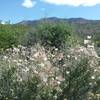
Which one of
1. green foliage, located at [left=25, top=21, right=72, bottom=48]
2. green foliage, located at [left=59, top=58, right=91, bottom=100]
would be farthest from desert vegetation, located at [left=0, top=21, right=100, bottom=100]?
green foliage, located at [left=25, top=21, right=72, bottom=48]

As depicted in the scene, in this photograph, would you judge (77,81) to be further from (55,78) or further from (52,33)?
(52,33)

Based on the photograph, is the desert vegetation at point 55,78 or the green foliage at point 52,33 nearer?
the desert vegetation at point 55,78

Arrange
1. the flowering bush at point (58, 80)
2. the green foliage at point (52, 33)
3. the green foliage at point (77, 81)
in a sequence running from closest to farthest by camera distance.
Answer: the flowering bush at point (58, 80), the green foliage at point (77, 81), the green foliage at point (52, 33)

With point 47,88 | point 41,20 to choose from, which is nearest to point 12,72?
point 47,88

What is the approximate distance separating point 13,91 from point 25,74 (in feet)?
1.26

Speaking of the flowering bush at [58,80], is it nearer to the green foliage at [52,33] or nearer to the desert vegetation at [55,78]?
the desert vegetation at [55,78]

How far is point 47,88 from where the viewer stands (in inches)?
358

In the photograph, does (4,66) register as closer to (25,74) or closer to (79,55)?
(25,74)

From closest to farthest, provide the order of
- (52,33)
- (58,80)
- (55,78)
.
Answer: (58,80)
(55,78)
(52,33)

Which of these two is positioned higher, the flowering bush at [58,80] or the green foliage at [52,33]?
the green foliage at [52,33]

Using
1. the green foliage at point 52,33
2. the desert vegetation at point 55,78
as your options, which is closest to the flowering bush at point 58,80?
the desert vegetation at point 55,78

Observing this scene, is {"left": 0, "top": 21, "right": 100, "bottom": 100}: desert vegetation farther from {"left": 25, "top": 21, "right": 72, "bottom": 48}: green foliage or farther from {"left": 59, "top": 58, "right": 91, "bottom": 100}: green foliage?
{"left": 25, "top": 21, "right": 72, "bottom": 48}: green foliage

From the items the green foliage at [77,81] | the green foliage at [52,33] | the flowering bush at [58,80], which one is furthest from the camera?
the green foliage at [52,33]

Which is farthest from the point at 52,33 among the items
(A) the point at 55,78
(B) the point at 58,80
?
(B) the point at 58,80
